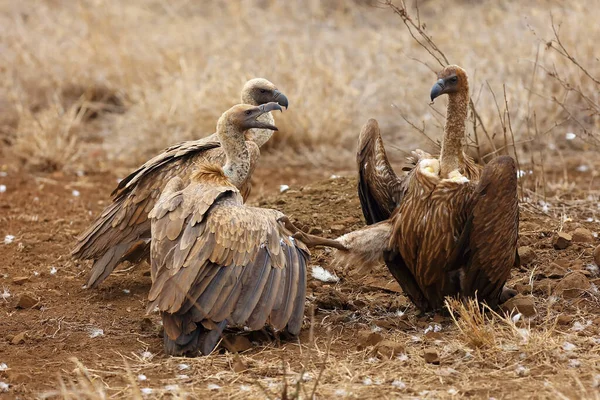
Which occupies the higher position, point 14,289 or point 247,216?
point 247,216

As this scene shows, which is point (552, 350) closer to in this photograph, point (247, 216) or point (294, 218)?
point (247, 216)

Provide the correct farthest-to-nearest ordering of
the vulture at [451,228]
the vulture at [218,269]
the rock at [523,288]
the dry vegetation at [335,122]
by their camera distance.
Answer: the rock at [523,288] → the vulture at [451,228] → the vulture at [218,269] → the dry vegetation at [335,122]

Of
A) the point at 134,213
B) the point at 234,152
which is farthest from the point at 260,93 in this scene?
the point at 134,213

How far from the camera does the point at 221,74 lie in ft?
33.7

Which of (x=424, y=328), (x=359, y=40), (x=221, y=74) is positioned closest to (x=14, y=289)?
(x=424, y=328)

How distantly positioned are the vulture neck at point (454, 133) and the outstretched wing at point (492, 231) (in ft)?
0.95

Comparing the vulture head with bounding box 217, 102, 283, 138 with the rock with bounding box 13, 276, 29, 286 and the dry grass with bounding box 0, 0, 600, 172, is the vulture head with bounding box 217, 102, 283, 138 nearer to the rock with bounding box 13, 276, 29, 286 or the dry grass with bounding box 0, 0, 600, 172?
the rock with bounding box 13, 276, 29, 286

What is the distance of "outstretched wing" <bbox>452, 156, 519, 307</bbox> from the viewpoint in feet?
15.5

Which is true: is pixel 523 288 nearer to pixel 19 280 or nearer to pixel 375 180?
pixel 375 180

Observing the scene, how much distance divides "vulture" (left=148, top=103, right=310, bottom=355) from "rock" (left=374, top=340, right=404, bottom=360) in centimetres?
45

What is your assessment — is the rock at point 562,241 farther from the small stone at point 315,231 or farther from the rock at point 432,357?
the rock at point 432,357

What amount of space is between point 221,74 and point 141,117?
1.15 meters

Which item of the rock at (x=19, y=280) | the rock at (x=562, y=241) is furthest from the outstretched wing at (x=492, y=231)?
the rock at (x=19, y=280)

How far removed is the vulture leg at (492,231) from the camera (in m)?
4.73
